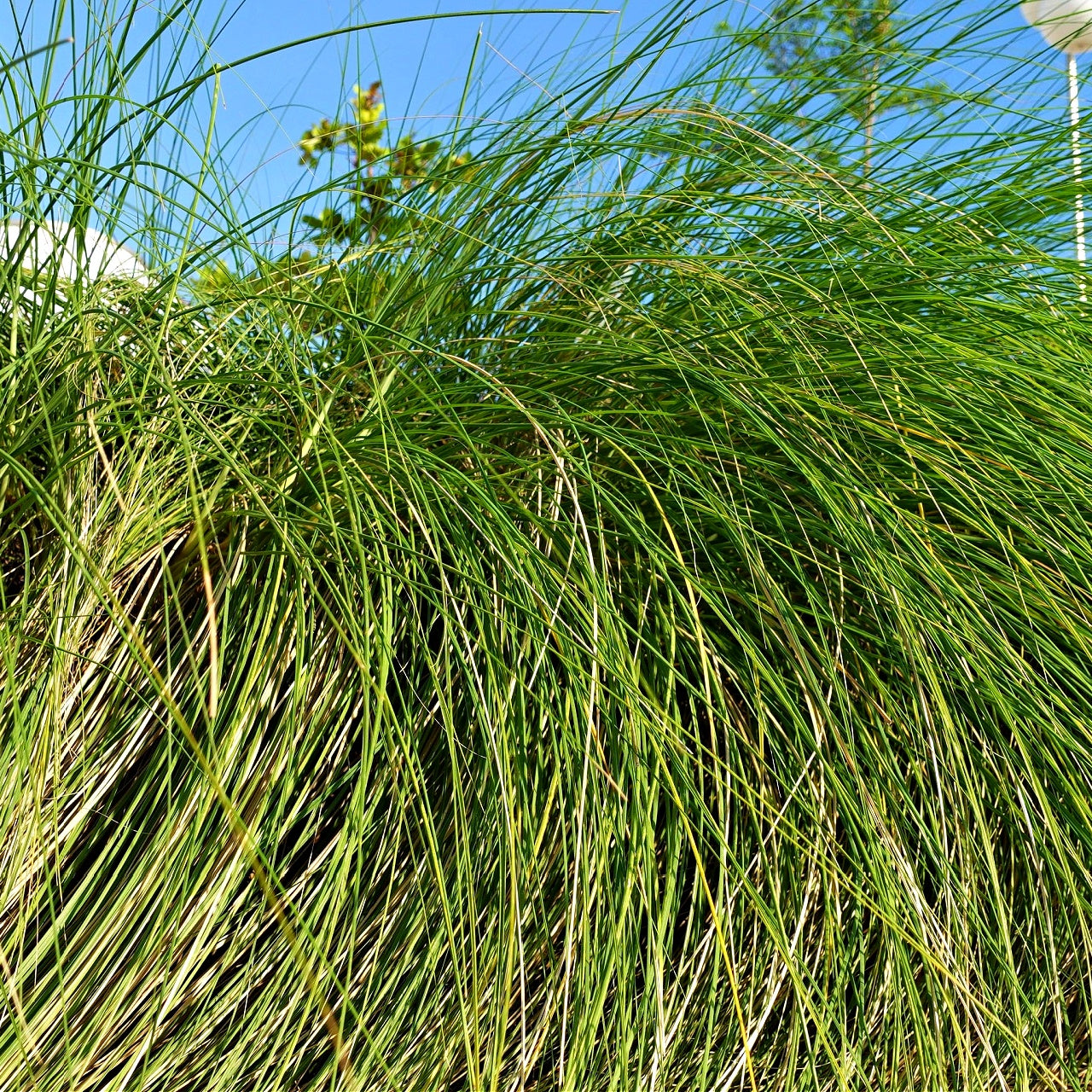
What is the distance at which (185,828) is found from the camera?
1.10 metres

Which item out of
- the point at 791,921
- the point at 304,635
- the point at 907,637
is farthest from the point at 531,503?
the point at 791,921

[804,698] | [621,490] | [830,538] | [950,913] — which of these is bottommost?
[950,913]

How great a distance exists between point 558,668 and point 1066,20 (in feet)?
7.21

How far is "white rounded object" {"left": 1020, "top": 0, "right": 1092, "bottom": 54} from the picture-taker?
218 cm

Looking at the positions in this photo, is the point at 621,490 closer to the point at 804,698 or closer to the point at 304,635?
the point at 804,698

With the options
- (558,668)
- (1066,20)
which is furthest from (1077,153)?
(558,668)

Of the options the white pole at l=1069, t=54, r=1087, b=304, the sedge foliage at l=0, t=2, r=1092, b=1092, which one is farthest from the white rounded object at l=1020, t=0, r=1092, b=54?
the sedge foliage at l=0, t=2, r=1092, b=1092

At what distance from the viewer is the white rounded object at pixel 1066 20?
2182 millimetres

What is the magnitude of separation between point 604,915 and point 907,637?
0.49 metres

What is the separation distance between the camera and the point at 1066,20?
243 centimetres

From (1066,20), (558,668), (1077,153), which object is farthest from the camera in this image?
(1066,20)

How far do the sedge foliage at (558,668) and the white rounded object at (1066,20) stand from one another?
93cm

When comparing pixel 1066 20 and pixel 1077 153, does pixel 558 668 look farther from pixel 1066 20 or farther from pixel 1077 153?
pixel 1066 20

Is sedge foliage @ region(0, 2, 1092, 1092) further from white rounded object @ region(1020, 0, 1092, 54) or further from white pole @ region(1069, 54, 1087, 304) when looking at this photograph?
white rounded object @ region(1020, 0, 1092, 54)
